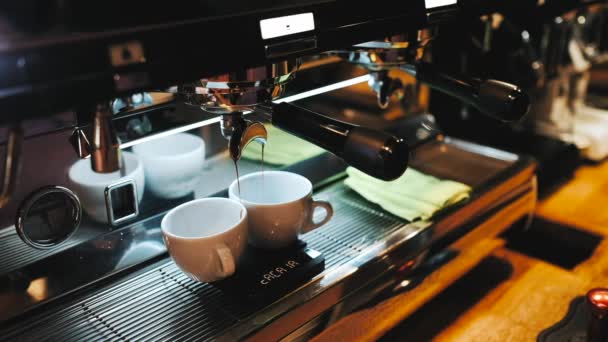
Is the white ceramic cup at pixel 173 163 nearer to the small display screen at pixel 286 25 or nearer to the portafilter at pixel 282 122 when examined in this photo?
the portafilter at pixel 282 122

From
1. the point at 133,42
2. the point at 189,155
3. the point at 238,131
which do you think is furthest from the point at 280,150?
the point at 133,42

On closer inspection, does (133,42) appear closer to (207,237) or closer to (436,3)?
(207,237)

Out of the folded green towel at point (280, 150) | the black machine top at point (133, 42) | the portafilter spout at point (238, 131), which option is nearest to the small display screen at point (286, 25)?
the black machine top at point (133, 42)

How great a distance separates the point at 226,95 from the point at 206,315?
223mm

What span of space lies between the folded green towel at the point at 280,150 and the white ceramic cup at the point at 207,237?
6.4 inches

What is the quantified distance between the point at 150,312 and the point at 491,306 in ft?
1.47

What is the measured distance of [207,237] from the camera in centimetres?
56

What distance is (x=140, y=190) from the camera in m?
0.67

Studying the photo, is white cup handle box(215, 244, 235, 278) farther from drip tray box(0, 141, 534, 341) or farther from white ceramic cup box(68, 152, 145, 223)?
white ceramic cup box(68, 152, 145, 223)

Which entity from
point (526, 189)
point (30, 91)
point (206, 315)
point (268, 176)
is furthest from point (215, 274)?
point (526, 189)

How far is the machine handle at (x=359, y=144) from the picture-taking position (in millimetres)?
455

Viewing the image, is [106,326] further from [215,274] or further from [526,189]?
[526,189]

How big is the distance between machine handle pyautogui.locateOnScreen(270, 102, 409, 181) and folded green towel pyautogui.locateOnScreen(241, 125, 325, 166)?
27 centimetres

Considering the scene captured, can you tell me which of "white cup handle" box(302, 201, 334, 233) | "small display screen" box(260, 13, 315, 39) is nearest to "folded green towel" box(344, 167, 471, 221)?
"white cup handle" box(302, 201, 334, 233)
